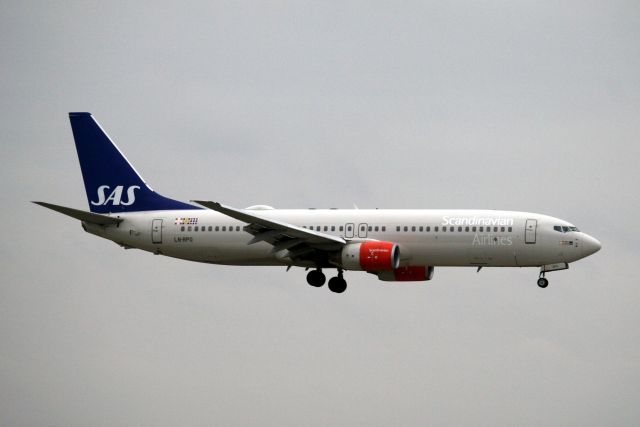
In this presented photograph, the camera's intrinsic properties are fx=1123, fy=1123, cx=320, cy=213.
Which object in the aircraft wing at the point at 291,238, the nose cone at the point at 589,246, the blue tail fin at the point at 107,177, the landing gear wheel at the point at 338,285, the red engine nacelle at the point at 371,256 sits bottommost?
the landing gear wheel at the point at 338,285

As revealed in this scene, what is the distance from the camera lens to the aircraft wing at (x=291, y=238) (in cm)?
6359

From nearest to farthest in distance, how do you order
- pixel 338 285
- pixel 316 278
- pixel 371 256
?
pixel 371 256, pixel 316 278, pixel 338 285

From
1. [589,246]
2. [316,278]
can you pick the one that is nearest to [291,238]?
[316,278]

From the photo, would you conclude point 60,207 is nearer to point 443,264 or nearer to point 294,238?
point 294,238

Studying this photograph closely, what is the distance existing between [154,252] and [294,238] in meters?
11.6

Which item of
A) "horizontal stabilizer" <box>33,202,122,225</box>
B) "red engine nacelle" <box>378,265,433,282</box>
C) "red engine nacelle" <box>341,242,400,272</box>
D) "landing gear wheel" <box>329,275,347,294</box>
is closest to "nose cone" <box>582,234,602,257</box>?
"red engine nacelle" <box>378,265,433,282</box>

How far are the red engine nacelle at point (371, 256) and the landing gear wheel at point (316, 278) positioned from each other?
174 inches

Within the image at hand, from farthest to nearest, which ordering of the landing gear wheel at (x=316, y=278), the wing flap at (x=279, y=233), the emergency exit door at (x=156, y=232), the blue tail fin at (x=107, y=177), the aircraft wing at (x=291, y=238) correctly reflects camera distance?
1. the blue tail fin at (x=107, y=177)
2. the emergency exit door at (x=156, y=232)
3. the landing gear wheel at (x=316, y=278)
4. the aircraft wing at (x=291, y=238)
5. the wing flap at (x=279, y=233)

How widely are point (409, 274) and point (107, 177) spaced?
21425 millimetres

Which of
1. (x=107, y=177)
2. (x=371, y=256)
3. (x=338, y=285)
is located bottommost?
(x=338, y=285)

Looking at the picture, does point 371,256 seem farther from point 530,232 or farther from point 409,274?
point 530,232

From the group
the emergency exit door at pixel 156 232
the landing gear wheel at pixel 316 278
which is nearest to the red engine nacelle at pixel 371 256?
the landing gear wheel at pixel 316 278

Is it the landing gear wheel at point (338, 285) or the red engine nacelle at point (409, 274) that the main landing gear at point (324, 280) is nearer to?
the landing gear wheel at point (338, 285)

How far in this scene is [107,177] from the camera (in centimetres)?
7475
